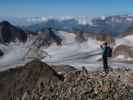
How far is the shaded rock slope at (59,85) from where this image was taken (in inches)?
1062

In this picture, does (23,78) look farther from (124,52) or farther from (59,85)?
(124,52)

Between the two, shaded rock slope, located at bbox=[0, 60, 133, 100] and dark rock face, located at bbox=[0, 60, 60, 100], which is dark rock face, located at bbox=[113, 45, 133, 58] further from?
dark rock face, located at bbox=[0, 60, 60, 100]

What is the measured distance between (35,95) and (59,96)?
173 centimetres

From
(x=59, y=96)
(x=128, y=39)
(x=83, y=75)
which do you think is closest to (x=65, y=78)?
Answer: (x=83, y=75)

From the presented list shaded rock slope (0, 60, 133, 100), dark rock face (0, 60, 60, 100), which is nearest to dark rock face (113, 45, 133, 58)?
shaded rock slope (0, 60, 133, 100)

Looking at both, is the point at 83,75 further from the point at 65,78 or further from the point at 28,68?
the point at 28,68

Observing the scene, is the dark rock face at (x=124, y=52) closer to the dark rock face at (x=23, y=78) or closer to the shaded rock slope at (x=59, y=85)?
the shaded rock slope at (x=59, y=85)

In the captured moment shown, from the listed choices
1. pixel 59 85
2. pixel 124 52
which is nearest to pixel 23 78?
pixel 59 85

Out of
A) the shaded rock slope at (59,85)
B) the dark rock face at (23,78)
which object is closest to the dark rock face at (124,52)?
the shaded rock slope at (59,85)

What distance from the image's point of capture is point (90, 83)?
2902 cm

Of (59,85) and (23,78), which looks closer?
(59,85)

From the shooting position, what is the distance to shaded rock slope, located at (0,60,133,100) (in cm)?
2698

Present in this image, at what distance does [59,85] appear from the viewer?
2873 centimetres

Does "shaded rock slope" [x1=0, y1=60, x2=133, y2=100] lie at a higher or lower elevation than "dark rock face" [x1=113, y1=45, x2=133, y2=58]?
higher
